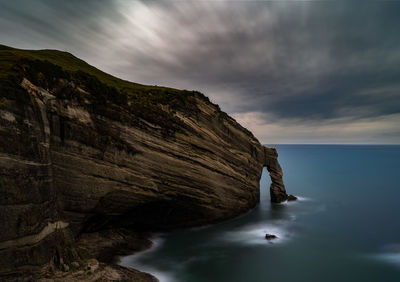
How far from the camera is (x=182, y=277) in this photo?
738 inches

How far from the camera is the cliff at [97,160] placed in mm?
12102

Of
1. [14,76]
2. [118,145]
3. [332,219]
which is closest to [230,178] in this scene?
[118,145]

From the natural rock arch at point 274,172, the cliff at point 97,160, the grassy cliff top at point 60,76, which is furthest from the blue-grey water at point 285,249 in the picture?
the grassy cliff top at point 60,76

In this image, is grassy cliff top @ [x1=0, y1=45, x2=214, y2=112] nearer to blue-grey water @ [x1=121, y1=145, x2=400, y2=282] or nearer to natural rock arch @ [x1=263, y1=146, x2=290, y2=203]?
blue-grey water @ [x1=121, y1=145, x2=400, y2=282]

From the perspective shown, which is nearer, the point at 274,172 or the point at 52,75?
the point at 52,75

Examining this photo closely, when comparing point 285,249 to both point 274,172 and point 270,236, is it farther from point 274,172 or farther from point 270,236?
point 274,172

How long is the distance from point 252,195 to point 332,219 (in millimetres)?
12891

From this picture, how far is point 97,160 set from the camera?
1906 centimetres

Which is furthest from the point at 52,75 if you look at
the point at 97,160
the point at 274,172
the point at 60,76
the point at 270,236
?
the point at 274,172

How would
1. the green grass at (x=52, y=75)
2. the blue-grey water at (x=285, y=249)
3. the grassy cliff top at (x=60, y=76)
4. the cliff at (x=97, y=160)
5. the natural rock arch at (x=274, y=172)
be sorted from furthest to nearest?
the natural rock arch at (x=274, y=172) < the blue-grey water at (x=285, y=249) < the grassy cliff top at (x=60, y=76) < the green grass at (x=52, y=75) < the cliff at (x=97, y=160)

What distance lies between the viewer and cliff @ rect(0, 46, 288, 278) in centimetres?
1210

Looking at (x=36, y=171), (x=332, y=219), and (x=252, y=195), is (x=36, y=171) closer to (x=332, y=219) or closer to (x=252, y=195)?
(x=252, y=195)

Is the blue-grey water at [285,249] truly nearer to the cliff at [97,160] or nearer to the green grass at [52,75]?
the cliff at [97,160]

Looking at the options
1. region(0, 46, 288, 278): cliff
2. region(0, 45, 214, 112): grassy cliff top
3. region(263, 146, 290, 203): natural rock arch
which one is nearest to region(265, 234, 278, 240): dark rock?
region(0, 46, 288, 278): cliff
